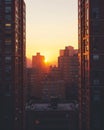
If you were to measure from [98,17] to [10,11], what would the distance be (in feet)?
54.3

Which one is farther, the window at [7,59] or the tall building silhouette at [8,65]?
the window at [7,59]

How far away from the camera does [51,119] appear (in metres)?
110

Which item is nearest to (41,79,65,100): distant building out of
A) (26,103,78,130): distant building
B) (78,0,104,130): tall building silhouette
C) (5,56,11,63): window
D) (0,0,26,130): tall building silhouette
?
(26,103,78,130): distant building

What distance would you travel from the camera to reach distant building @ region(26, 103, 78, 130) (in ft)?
353

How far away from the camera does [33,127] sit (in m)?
108

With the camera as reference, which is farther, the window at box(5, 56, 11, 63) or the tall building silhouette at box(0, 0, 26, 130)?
the window at box(5, 56, 11, 63)

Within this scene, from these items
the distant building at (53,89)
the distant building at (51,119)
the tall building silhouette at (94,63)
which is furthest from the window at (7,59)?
the distant building at (53,89)

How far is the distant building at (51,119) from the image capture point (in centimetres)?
10756

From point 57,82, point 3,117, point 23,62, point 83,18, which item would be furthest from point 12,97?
point 57,82

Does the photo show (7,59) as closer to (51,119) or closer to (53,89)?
(51,119)

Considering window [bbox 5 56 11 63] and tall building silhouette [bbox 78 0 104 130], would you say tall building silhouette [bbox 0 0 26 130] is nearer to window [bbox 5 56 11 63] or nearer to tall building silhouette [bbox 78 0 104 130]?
window [bbox 5 56 11 63]

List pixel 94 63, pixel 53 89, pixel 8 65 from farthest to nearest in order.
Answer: pixel 53 89
pixel 8 65
pixel 94 63

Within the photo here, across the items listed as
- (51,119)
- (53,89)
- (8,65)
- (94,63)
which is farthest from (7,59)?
(53,89)

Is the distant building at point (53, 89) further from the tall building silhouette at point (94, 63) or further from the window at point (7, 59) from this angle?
the tall building silhouette at point (94, 63)
